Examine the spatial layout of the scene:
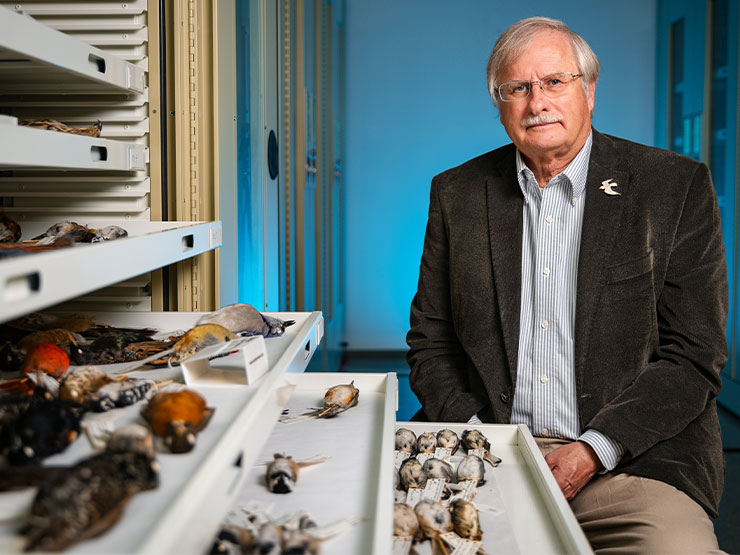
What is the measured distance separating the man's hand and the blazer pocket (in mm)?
397

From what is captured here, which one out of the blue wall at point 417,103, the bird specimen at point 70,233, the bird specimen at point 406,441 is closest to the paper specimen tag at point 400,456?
the bird specimen at point 406,441

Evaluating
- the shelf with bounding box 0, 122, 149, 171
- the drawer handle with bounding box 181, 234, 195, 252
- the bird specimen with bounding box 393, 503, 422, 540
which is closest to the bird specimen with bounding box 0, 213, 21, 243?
the shelf with bounding box 0, 122, 149, 171

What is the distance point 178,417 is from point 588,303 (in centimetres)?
117

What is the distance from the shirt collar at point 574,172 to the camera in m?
1.85

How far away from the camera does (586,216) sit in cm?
179

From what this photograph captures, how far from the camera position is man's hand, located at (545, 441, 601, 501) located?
1.61m

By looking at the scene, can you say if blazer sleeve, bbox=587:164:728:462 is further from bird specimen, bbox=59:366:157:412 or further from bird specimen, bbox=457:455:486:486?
bird specimen, bbox=59:366:157:412

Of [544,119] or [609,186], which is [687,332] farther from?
[544,119]

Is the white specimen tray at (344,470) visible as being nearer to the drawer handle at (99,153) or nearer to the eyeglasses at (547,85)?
the drawer handle at (99,153)

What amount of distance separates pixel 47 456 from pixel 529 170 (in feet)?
4.71

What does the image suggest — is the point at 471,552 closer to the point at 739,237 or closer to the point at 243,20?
the point at 243,20

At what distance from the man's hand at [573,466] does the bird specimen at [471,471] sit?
14.1 inches

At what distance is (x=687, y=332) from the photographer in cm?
173

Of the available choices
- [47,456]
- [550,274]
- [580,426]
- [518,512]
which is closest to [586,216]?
[550,274]
